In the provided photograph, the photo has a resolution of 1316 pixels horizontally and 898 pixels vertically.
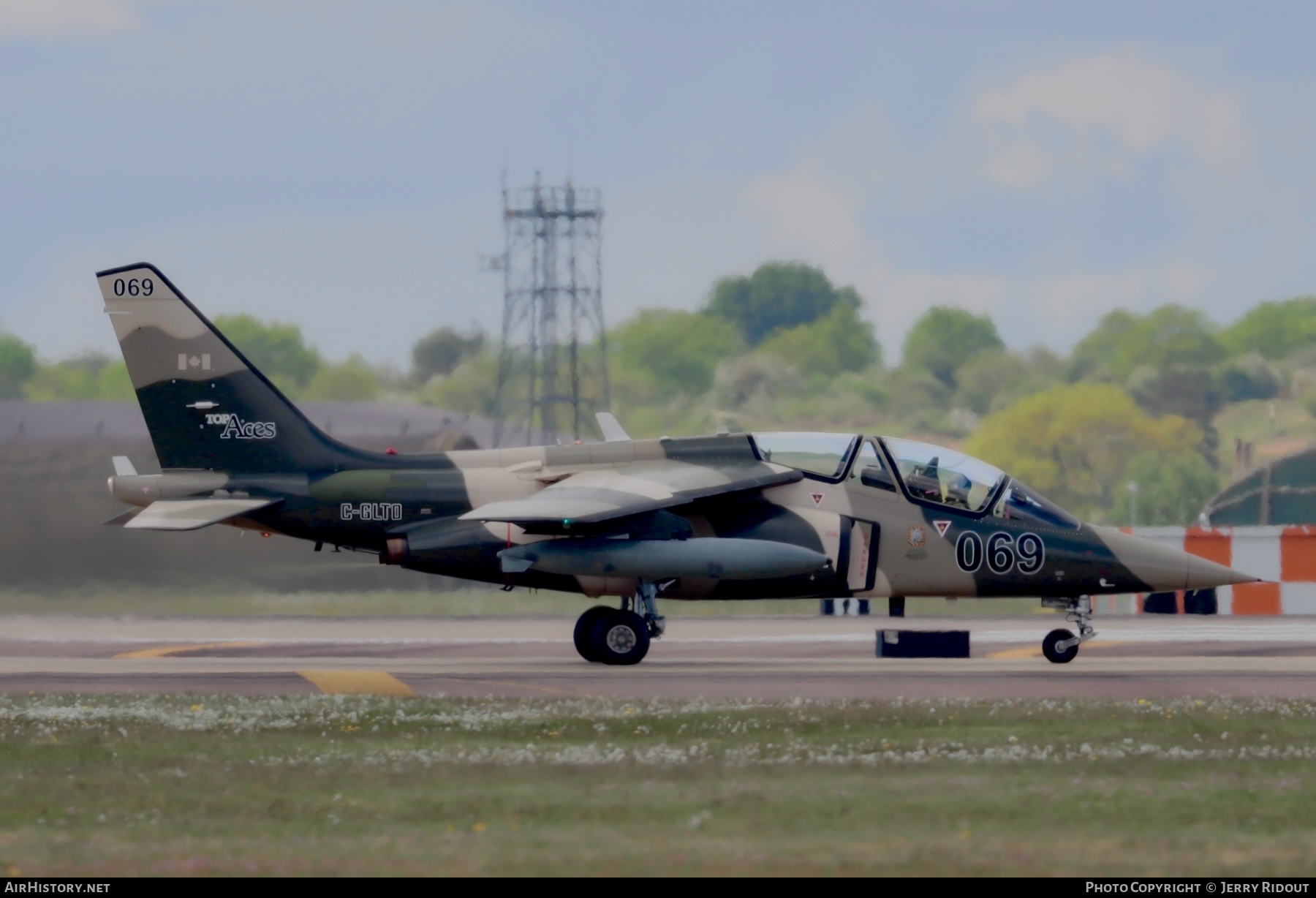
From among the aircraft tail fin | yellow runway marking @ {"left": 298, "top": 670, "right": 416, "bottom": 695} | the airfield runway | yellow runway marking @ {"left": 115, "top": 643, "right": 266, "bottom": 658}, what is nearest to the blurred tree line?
the airfield runway

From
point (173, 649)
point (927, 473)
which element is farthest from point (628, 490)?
point (173, 649)

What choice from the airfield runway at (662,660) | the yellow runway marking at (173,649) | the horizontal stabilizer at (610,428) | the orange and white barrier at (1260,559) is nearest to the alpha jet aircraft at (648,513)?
the airfield runway at (662,660)

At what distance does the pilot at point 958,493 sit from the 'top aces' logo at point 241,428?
28.6 ft

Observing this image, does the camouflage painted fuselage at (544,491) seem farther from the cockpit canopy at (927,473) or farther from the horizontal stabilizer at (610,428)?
the horizontal stabilizer at (610,428)

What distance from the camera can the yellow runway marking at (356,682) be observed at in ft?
56.3

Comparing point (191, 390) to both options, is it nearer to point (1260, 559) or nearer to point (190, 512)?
point (190, 512)

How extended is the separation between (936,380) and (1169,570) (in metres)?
24.7

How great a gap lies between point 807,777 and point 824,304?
3911cm

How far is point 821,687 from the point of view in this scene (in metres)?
17.3

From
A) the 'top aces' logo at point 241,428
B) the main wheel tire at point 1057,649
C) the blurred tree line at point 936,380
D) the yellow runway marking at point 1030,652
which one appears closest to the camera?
the main wheel tire at point 1057,649

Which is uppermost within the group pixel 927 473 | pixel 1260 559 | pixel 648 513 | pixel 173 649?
pixel 927 473

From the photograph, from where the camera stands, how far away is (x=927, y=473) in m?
21.1
